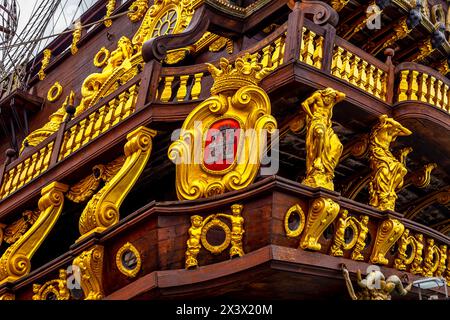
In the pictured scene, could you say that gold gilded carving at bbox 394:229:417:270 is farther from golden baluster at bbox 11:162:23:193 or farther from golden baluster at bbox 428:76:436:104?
golden baluster at bbox 11:162:23:193

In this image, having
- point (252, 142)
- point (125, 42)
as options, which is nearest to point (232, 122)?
point (252, 142)

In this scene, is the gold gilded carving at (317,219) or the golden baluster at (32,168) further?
the golden baluster at (32,168)

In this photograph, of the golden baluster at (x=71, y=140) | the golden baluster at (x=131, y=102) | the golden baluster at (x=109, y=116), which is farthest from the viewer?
the golden baluster at (x=71, y=140)

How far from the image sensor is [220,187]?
30.1 ft

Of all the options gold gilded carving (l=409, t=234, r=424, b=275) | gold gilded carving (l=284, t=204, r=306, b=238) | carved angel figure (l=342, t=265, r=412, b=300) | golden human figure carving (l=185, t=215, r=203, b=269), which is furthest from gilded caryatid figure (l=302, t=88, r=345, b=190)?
gold gilded carving (l=409, t=234, r=424, b=275)

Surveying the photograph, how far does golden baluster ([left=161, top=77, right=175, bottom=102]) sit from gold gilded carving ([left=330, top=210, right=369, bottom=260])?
8.32 ft

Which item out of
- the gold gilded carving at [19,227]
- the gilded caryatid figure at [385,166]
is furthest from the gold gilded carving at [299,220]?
the gold gilded carving at [19,227]

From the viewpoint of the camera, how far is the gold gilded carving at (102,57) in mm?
14336

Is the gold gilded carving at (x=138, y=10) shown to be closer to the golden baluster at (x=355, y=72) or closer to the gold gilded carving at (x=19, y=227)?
the gold gilded carving at (x=19, y=227)

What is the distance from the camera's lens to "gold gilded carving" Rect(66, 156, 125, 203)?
10752 millimetres

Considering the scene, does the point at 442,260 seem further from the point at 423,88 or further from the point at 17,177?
the point at 17,177

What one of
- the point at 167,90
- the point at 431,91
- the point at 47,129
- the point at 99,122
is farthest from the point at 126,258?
the point at 47,129

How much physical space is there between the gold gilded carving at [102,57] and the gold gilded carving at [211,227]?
19.4 ft
